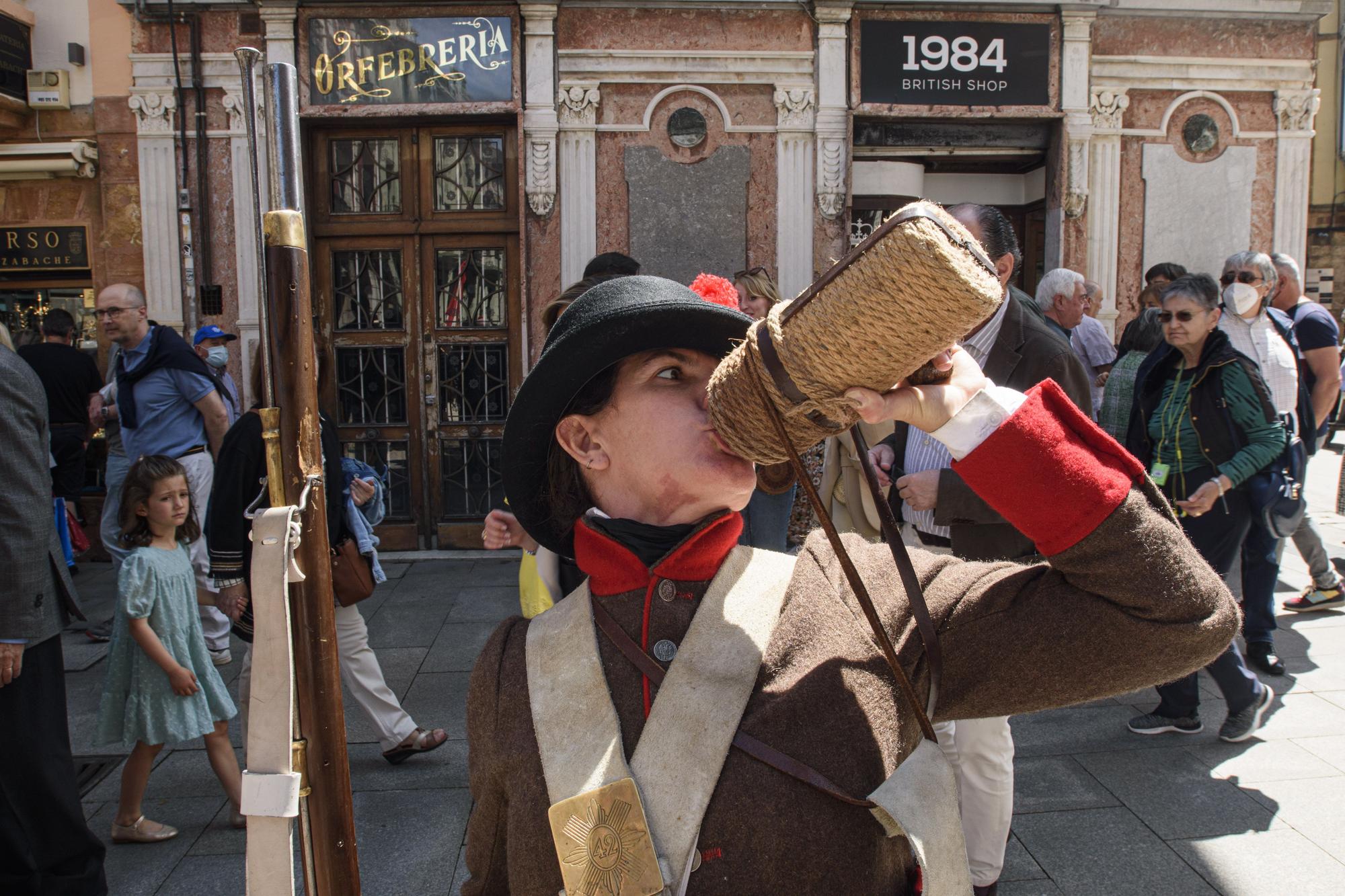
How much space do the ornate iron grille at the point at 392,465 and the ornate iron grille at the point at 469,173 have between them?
1.93 meters

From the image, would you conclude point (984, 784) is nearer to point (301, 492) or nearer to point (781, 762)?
point (781, 762)

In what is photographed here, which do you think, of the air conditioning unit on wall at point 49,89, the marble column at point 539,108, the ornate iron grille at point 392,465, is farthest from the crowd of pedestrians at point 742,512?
the air conditioning unit on wall at point 49,89

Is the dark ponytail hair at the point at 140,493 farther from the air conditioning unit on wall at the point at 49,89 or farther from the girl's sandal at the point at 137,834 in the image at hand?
the air conditioning unit on wall at the point at 49,89

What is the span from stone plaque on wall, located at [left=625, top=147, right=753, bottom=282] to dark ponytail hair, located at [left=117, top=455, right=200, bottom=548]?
4.68 meters

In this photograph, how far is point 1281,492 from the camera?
4.58m

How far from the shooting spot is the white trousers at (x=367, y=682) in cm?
414

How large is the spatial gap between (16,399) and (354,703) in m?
2.59

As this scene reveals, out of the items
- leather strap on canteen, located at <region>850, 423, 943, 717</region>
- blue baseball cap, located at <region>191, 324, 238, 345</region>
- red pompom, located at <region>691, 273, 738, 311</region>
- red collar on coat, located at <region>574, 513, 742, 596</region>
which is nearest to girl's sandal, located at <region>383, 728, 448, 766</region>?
red pompom, located at <region>691, 273, 738, 311</region>

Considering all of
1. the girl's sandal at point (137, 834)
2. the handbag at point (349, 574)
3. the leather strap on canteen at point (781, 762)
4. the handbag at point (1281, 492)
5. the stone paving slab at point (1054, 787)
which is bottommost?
the girl's sandal at point (137, 834)

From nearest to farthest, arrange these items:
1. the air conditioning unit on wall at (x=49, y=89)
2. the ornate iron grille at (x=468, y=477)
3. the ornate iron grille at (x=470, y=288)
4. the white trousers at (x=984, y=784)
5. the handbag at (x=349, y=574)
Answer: the white trousers at (x=984, y=784) < the handbag at (x=349, y=574) < the air conditioning unit on wall at (x=49, y=89) < the ornate iron grille at (x=470, y=288) < the ornate iron grille at (x=468, y=477)

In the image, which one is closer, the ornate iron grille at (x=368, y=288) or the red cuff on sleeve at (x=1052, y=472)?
the red cuff on sleeve at (x=1052, y=472)

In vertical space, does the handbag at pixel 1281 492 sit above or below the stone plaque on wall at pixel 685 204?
below

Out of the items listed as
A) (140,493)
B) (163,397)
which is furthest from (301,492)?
(163,397)

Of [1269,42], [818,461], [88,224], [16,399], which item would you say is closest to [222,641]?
[16,399]
